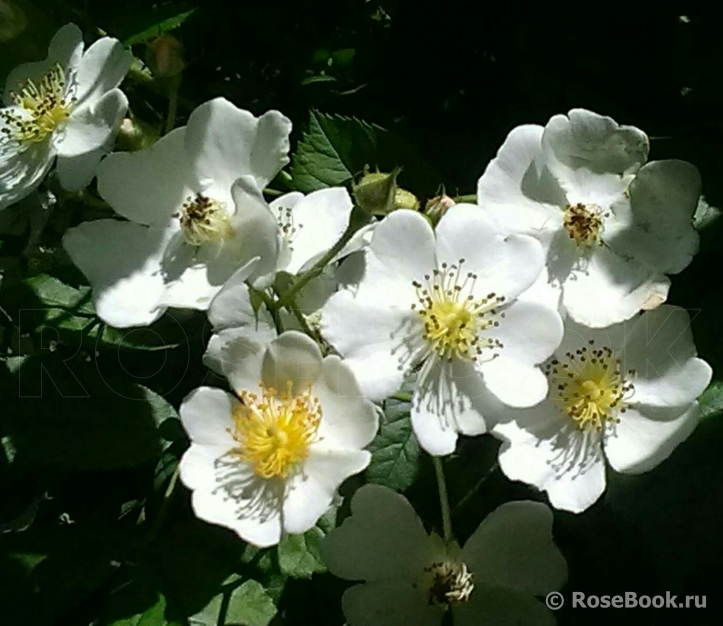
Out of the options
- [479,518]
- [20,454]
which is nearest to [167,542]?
[20,454]

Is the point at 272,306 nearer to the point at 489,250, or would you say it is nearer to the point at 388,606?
the point at 489,250

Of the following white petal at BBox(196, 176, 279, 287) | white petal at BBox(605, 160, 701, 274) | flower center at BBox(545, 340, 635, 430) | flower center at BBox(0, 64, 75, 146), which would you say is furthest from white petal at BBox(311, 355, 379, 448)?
flower center at BBox(0, 64, 75, 146)

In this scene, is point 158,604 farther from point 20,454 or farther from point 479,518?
point 479,518

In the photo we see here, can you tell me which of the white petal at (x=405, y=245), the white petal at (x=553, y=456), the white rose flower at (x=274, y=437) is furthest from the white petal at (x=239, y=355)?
the white petal at (x=553, y=456)

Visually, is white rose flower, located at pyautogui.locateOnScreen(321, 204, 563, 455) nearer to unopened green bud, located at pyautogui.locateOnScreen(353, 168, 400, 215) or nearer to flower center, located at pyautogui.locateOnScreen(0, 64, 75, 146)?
unopened green bud, located at pyautogui.locateOnScreen(353, 168, 400, 215)

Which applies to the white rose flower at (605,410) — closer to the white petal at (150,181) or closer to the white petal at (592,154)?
the white petal at (592,154)

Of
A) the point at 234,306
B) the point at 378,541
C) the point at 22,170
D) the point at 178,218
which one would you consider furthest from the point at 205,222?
the point at 378,541
